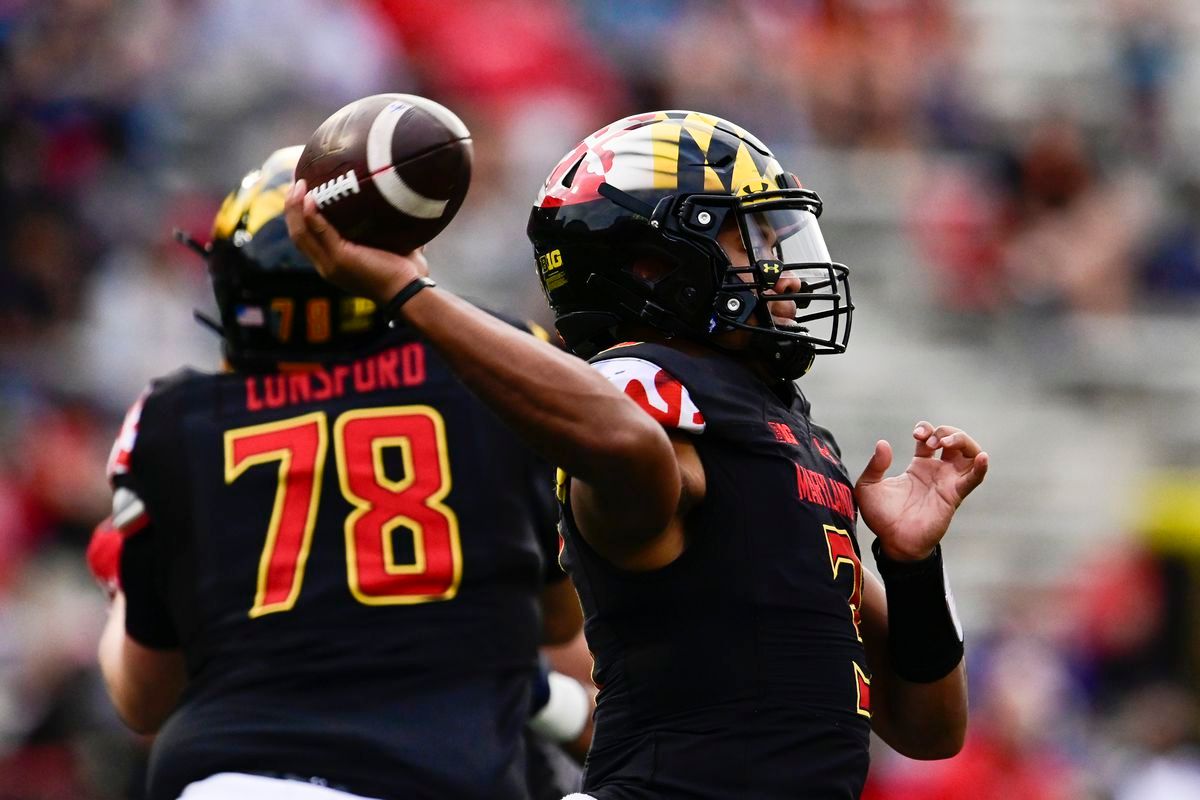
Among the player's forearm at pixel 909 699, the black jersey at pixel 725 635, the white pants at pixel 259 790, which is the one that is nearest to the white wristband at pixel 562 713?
the white pants at pixel 259 790

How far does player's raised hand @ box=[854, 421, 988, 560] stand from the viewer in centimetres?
371

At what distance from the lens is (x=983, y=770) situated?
8.89 metres

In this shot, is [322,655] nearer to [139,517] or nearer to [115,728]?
[139,517]

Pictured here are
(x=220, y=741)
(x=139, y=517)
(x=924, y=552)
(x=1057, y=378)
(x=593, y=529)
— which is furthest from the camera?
(x=1057, y=378)

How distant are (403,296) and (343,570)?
4.47ft

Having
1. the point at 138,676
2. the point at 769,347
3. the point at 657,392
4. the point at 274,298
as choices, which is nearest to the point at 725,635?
the point at 657,392

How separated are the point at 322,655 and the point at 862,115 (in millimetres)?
8405

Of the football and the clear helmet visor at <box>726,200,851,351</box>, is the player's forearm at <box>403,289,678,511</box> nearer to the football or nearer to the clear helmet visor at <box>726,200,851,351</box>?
the football

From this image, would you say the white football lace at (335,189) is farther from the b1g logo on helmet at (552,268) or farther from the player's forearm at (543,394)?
the b1g logo on helmet at (552,268)

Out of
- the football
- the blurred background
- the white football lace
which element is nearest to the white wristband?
the football

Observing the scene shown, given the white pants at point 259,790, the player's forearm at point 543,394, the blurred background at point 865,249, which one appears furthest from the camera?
the blurred background at point 865,249

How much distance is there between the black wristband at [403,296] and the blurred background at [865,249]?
5.46 meters

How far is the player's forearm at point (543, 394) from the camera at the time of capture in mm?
3010

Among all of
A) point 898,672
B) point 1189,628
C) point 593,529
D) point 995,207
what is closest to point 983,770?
point 1189,628
